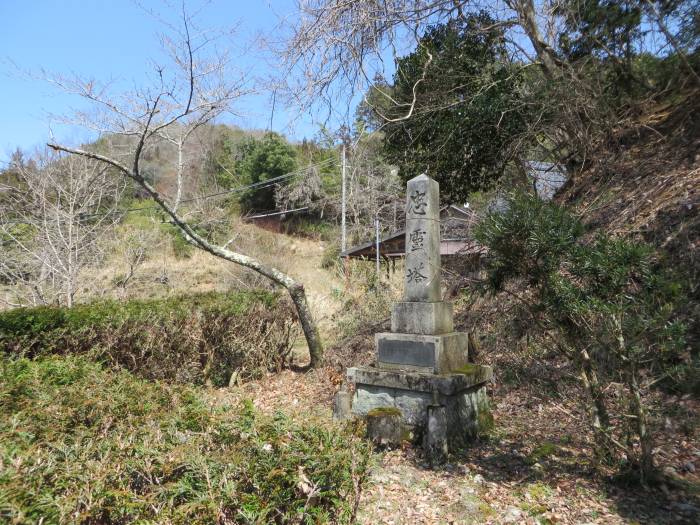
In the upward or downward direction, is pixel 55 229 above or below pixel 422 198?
above

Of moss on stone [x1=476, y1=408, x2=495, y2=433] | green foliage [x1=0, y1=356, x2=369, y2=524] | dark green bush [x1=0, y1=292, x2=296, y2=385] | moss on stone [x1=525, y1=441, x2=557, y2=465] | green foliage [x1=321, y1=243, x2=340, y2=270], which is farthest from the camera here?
green foliage [x1=321, y1=243, x2=340, y2=270]

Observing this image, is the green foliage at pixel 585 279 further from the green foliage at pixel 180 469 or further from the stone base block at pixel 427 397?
the green foliage at pixel 180 469

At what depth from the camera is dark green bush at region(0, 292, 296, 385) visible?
6.16 meters

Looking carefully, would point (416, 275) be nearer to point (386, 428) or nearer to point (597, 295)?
point (386, 428)

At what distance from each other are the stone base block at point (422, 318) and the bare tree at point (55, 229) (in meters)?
6.99

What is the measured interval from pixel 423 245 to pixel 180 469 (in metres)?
3.94

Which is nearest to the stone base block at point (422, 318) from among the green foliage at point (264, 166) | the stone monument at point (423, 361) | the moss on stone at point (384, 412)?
the stone monument at point (423, 361)

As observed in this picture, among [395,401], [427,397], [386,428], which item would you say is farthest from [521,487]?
[395,401]

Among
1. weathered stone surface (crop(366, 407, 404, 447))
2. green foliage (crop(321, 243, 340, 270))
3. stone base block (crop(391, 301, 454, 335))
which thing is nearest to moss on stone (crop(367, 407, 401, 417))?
weathered stone surface (crop(366, 407, 404, 447))

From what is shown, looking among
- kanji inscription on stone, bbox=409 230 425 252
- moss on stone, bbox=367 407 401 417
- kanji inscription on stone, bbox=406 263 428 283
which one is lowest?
moss on stone, bbox=367 407 401 417

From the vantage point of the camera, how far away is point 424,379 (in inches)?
200

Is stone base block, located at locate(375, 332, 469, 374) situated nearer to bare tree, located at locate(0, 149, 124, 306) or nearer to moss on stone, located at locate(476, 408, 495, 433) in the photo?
moss on stone, located at locate(476, 408, 495, 433)

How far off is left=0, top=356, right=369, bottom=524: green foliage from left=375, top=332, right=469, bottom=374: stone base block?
8.65 feet

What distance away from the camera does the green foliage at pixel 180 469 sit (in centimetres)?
188
